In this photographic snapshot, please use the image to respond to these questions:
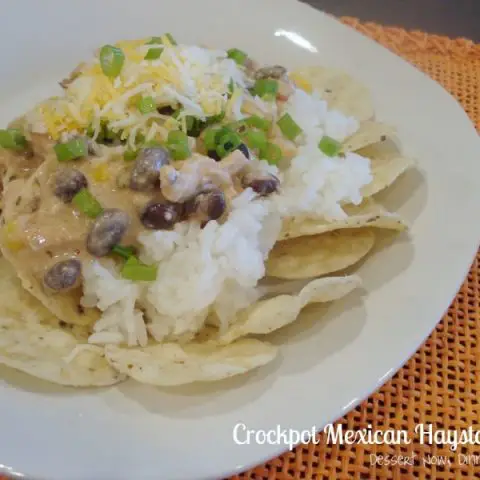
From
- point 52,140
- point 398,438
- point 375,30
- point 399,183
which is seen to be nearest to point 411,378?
point 398,438

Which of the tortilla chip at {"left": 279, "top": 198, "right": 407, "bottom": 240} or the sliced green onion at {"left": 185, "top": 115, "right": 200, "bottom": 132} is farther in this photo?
the sliced green onion at {"left": 185, "top": 115, "right": 200, "bottom": 132}

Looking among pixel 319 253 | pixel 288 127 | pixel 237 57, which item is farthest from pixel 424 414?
pixel 237 57

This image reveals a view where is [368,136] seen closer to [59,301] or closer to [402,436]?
[402,436]

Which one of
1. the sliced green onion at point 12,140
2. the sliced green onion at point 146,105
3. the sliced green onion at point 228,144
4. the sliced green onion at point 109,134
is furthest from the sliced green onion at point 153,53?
the sliced green onion at point 12,140

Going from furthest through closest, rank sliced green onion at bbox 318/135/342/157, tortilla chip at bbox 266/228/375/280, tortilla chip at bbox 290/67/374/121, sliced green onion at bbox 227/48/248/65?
tortilla chip at bbox 290/67/374/121
sliced green onion at bbox 227/48/248/65
sliced green onion at bbox 318/135/342/157
tortilla chip at bbox 266/228/375/280

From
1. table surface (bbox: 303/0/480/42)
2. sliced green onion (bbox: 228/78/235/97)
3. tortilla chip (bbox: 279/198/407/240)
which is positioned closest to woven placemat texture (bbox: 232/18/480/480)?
tortilla chip (bbox: 279/198/407/240)

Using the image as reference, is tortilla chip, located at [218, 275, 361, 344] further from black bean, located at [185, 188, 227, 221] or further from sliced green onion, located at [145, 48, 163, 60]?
sliced green onion, located at [145, 48, 163, 60]

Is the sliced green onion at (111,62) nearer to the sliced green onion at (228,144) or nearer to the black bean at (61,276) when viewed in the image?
the sliced green onion at (228,144)
